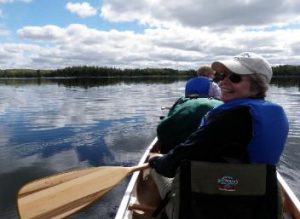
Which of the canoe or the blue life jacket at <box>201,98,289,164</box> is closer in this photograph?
→ the blue life jacket at <box>201,98,289,164</box>

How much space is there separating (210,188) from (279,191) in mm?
540

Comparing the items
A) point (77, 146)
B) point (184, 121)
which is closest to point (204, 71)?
point (184, 121)

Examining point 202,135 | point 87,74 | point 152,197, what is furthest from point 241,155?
point 87,74

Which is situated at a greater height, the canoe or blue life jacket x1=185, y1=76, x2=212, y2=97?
blue life jacket x1=185, y1=76, x2=212, y2=97

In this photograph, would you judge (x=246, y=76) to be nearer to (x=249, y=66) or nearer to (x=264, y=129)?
(x=249, y=66)

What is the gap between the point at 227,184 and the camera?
9.39ft

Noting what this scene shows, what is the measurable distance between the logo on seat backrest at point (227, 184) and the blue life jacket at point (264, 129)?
→ 0.24 m

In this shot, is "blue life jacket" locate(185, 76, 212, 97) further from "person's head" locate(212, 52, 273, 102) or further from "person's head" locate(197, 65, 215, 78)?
"person's head" locate(212, 52, 273, 102)

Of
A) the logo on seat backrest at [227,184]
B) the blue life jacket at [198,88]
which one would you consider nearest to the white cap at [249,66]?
the logo on seat backrest at [227,184]

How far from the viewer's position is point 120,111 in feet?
68.0

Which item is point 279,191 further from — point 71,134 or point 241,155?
point 71,134

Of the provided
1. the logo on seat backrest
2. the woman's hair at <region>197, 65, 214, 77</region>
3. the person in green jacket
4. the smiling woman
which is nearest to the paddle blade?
the person in green jacket

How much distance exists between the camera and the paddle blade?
11.6ft

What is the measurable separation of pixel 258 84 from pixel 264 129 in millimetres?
421
